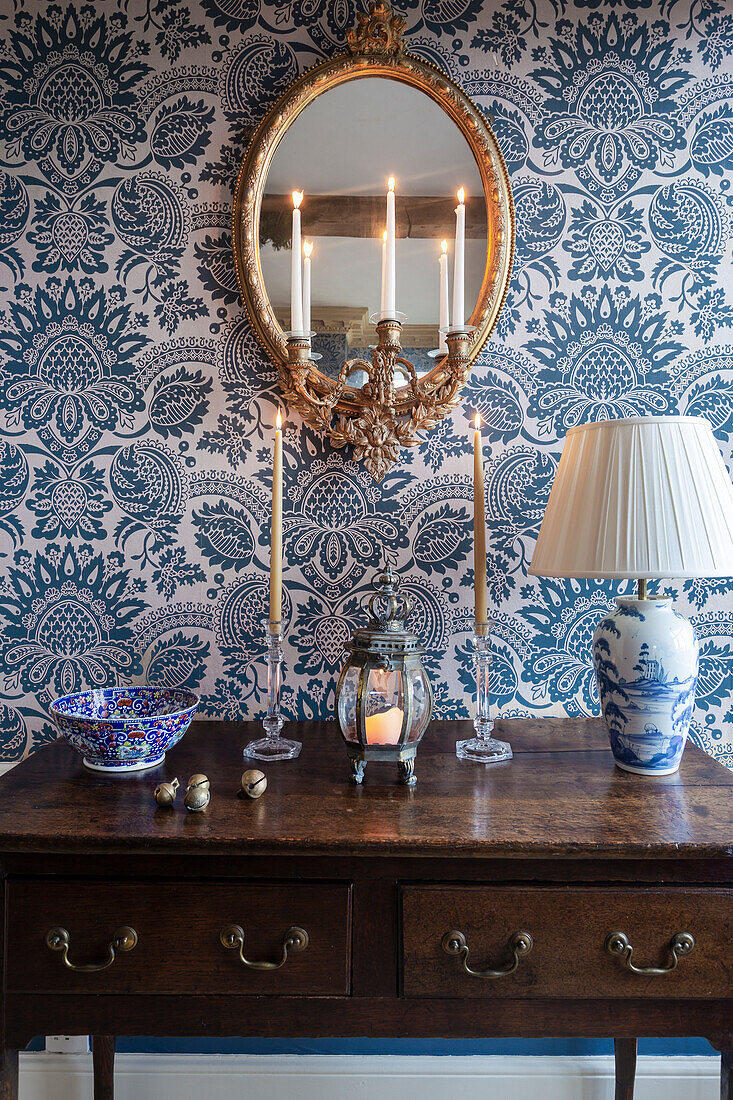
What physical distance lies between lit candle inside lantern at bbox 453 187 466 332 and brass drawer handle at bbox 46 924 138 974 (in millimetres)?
1222

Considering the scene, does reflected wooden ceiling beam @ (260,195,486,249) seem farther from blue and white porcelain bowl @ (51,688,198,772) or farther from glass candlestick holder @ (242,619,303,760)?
blue and white porcelain bowl @ (51,688,198,772)

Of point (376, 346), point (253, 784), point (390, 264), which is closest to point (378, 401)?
point (376, 346)

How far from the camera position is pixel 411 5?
1.56 meters

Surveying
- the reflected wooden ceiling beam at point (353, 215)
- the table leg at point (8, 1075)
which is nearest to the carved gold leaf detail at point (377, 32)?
the reflected wooden ceiling beam at point (353, 215)

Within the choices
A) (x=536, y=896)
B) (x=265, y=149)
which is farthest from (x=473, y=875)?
(x=265, y=149)

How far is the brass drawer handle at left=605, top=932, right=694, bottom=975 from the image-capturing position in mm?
959

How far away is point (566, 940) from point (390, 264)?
4.19ft

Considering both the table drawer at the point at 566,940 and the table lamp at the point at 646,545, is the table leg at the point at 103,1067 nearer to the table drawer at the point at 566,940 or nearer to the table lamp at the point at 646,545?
the table drawer at the point at 566,940

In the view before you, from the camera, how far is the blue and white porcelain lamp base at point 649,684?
1.18 metres

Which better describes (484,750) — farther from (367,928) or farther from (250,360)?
(250,360)

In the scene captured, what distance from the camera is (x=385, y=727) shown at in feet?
3.76

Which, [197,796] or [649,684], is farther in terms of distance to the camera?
[649,684]

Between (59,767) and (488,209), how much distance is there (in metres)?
1.49

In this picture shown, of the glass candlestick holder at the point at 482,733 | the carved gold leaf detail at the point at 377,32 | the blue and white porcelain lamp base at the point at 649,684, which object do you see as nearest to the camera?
the blue and white porcelain lamp base at the point at 649,684
